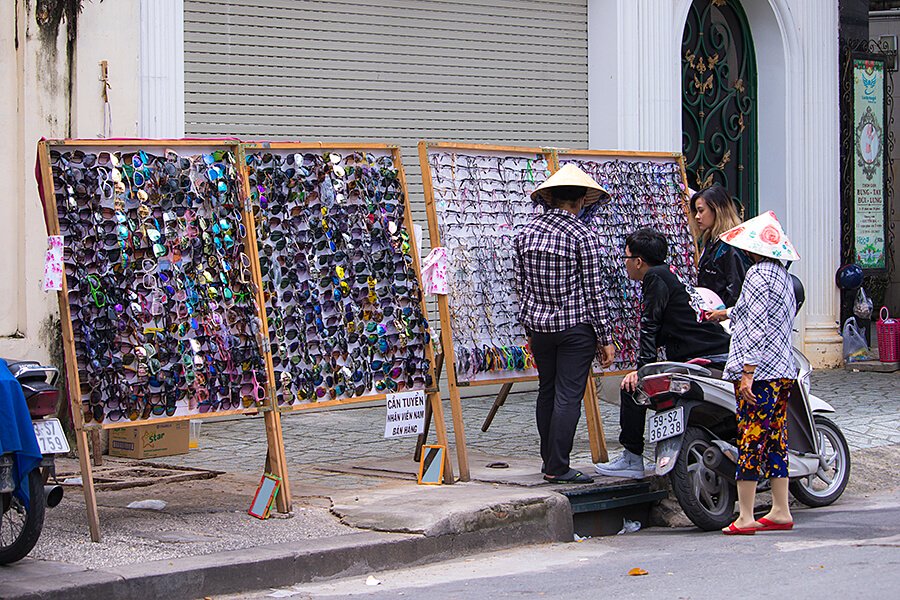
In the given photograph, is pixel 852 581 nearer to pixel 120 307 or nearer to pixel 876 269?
pixel 120 307

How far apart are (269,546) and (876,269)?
10.8 metres

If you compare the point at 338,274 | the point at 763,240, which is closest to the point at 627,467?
the point at 763,240

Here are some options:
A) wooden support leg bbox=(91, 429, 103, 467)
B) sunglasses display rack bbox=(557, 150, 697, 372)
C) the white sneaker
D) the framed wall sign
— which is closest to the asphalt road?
the white sneaker

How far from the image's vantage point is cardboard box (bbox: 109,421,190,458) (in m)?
9.22

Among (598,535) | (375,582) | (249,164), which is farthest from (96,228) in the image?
(598,535)

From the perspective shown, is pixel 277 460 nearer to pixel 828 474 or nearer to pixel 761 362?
pixel 761 362

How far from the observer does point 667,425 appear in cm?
750

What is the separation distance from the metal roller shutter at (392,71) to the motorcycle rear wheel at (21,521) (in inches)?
201

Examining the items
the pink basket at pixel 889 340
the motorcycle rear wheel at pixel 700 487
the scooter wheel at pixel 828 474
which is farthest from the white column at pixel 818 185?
the motorcycle rear wheel at pixel 700 487

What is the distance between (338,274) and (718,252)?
228 cm

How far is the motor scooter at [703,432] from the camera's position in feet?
24.4

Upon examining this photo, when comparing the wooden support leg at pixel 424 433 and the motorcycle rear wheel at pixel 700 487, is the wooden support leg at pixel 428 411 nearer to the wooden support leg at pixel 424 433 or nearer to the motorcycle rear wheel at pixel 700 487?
the wooden support leg at pixel 424 433

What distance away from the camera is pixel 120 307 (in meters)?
6.84

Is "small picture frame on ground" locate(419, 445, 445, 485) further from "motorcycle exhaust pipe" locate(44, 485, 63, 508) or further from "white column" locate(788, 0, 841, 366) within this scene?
"white column" locate(788, 0, 841, 366)
